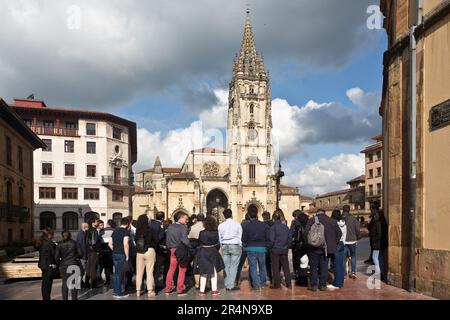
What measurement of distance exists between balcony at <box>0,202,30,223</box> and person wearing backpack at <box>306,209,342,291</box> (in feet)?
55.4

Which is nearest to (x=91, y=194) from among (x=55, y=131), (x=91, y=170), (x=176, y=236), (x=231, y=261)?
(x=91, y=170)

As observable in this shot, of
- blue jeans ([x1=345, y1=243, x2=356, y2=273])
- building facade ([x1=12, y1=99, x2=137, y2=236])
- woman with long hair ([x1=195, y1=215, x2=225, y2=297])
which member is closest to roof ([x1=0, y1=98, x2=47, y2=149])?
building facade ([x1=12, y1=99, x2=137, y2=236])

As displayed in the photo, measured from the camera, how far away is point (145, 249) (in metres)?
8.77

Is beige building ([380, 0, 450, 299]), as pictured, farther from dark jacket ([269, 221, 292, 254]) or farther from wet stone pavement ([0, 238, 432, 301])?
dark jacket ([269, 221, 292, 254])

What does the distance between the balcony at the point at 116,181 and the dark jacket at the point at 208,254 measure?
120 ft

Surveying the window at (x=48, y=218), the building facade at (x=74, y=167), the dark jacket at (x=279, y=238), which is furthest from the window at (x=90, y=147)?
the dark jacket at (x=279, y=238)

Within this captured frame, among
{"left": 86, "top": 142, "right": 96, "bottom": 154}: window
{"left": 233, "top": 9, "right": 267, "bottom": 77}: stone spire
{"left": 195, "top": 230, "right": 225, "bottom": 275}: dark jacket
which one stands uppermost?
{"left": 233, "top": 9, "right": 267, "bottom": 77}: stone spire

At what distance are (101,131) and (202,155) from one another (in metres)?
43.3

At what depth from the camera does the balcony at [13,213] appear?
2027 centimetres

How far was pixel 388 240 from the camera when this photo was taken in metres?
9.70

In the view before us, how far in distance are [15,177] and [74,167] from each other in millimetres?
20289

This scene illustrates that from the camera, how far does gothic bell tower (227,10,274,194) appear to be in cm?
7331

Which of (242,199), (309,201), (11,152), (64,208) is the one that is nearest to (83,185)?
(64,208)

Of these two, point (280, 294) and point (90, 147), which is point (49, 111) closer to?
point (90, 147)
